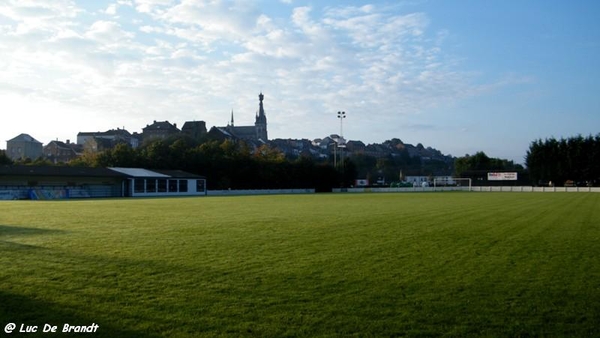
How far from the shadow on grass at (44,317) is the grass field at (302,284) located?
2 centimetres

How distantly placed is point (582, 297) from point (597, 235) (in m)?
9.29

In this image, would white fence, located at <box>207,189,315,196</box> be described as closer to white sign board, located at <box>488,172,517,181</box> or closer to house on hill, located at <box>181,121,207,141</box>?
white sign board, located at <box>488,172,517,181</box>

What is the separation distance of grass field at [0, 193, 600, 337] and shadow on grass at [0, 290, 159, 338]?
0.02 metres

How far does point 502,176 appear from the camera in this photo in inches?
4099

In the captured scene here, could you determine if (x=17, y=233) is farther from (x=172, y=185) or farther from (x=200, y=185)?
(x=200, y=185)

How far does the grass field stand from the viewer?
6.41m

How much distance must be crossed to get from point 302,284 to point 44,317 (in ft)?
12.6

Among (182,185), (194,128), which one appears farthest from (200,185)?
(194,128)

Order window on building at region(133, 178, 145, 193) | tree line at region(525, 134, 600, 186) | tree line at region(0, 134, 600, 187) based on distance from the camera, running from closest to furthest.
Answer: window on building at region(133, 178, 145, 193), tree line at region(0, 134, 600, 187), tree line at region(525, 134, 600, 186)

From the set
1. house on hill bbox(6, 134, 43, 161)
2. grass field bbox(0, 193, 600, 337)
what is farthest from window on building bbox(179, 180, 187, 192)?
house on hill bbox(6, 134, 43, 161)

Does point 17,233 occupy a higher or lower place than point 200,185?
lower

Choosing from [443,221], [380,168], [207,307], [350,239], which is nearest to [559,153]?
[380,168]

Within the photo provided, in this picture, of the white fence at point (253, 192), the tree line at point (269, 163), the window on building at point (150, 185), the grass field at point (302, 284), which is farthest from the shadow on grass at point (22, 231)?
the tree line at point (269, 163)

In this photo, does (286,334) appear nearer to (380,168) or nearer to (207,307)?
(207,307)
